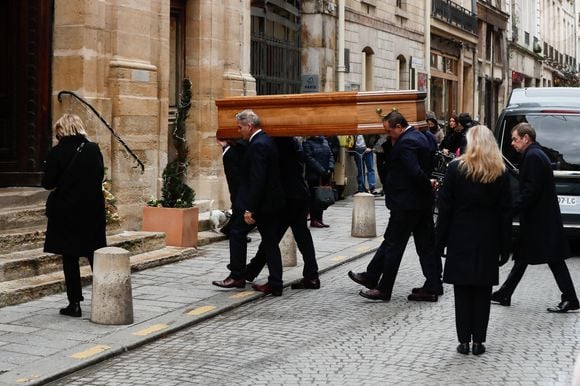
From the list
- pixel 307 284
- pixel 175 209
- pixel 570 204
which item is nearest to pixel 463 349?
pixel 307 284

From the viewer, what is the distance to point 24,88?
12.7m

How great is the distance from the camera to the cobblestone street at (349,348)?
7.16 metres

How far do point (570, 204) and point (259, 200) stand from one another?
5475 mm

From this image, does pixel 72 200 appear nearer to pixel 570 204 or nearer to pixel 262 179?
pixel 262 179

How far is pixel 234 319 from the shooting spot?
9.39m

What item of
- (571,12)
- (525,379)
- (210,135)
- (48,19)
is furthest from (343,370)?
(571,12)

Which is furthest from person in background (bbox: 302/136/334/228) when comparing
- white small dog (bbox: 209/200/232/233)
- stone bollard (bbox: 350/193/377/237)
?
white small dog (bbox: 209/200/232/233)

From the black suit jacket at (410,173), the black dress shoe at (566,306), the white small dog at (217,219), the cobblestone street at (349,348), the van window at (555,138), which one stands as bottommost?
A: the cobblestone street at (349,348)

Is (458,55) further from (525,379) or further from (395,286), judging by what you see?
(525,379)

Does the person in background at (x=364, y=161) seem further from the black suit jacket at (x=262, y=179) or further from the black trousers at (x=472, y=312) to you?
the black trousers at (x=472, y=312)

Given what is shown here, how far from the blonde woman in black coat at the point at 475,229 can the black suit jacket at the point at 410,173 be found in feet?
5.76

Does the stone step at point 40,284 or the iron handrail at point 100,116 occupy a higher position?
the iron handrail at point 100,116

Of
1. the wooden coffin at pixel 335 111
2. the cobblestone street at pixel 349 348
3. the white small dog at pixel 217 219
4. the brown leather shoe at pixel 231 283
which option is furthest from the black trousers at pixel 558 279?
the white small dog at pixel 217 219

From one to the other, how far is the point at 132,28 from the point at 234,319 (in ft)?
18.3
